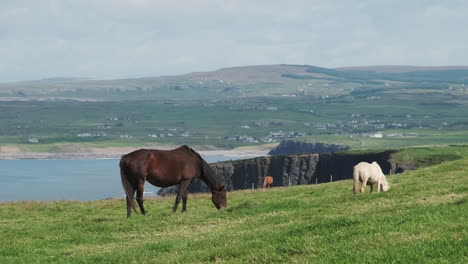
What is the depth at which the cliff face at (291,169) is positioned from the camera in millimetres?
135750

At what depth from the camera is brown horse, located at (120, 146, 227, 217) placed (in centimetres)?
2916

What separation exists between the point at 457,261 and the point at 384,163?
113 meters

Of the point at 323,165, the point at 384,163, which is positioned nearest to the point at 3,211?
the point at 384,163

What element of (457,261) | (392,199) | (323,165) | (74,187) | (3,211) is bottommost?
(74,187)

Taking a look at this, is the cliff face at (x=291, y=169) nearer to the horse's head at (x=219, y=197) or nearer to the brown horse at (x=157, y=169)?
the horse's head at (x=219, y=197)

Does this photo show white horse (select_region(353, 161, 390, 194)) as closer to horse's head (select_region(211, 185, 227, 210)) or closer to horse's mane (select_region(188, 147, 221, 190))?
horse's head (select_region(211, 185, 227, 210))

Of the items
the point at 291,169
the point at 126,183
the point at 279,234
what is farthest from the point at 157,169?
the point at 291,169

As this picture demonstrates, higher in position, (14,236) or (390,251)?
(390,251)

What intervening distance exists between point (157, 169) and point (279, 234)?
38.8 ft

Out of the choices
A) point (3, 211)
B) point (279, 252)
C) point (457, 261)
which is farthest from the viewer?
point (3, 211)

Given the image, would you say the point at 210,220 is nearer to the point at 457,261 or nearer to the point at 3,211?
the point at 457,261

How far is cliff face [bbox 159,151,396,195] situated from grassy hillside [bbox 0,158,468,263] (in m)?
103

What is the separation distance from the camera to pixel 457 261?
42.2 feet

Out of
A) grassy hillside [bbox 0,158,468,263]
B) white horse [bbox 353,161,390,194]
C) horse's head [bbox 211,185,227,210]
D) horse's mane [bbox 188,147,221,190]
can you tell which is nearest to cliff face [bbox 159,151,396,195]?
white horse [bbox 353,161,390,194]
